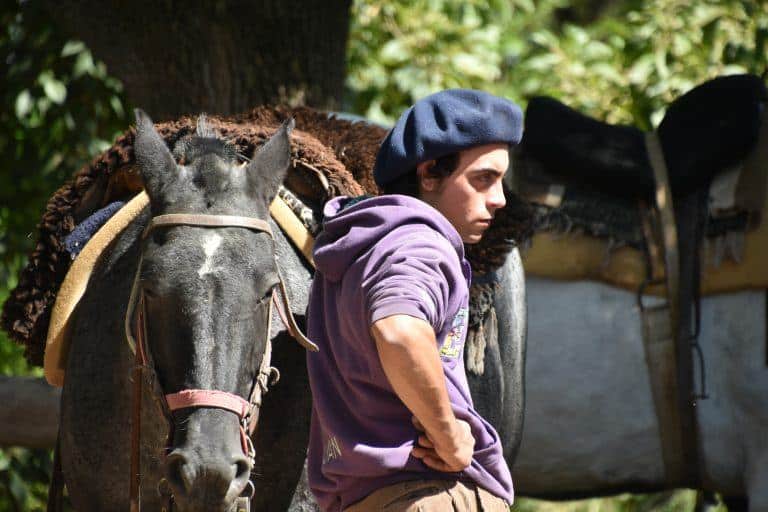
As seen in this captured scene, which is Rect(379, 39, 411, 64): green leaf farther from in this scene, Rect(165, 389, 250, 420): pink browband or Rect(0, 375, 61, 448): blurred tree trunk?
Rect(165, 389, 250, 420): pink browband

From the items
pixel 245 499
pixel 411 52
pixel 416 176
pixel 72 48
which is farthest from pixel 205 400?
pixel 411 52

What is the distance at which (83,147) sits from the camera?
5703 mm

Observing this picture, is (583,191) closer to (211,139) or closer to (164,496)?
(211,139)

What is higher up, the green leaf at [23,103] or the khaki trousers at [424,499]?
the green leaf at [23,103]

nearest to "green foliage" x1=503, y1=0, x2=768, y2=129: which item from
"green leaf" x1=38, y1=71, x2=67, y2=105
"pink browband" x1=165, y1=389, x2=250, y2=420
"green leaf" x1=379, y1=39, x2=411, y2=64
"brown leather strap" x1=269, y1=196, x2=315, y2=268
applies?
"green leaf" x1=379, y1=39, x2=411, y2=64

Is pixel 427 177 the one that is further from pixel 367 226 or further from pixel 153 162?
pixel 153 162

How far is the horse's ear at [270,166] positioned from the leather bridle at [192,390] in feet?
0.33

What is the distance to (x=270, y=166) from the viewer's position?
2635mm

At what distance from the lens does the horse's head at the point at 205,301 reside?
7.57ft

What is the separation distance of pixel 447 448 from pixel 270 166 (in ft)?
2.87

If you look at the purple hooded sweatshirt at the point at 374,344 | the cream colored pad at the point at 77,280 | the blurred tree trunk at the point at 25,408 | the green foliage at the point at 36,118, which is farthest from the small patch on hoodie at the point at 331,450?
the green foliage at the point at 36,118

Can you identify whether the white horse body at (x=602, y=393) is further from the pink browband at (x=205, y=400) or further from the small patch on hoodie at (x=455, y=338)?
the pink browband at (x=205, y=400)

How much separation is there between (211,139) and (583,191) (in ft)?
6.79

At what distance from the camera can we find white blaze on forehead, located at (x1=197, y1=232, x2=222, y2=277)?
240 cm
